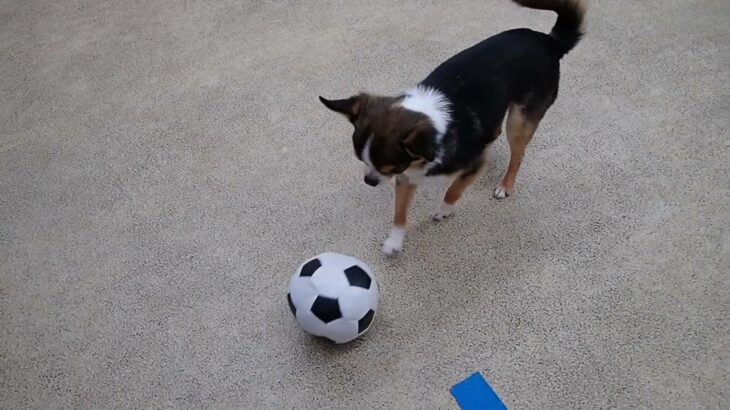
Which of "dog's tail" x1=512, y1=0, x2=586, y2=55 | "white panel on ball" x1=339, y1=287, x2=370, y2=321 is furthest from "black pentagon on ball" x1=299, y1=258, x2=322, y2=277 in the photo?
"dog's tail" x1=512, y1=0, x2=586, y2=55

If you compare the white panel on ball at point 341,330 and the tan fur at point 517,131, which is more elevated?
the tan fur at point 517,131

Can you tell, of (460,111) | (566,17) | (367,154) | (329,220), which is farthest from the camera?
(329,220)

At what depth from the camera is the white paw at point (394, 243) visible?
66.3 inches

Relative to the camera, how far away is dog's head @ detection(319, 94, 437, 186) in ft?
4.22

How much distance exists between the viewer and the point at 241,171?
195 cm

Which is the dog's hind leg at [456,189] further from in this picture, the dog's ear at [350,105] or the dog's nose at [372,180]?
the dog's ear at [350,105]

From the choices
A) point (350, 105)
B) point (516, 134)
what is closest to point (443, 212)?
point (516, 134)

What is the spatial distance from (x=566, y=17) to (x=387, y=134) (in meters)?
0.70

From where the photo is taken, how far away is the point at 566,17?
5.15ft

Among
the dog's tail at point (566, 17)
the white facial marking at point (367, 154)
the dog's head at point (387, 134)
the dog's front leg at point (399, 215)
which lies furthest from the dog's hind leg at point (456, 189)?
the dog's tail at point (566, 17)

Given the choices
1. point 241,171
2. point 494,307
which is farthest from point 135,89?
point 494,307

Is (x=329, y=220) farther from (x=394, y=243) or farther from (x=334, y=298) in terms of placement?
(x=334, y=298)

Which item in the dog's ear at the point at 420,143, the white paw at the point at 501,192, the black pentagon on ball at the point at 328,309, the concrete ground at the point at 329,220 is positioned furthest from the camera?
the white paw at the point at 501,192

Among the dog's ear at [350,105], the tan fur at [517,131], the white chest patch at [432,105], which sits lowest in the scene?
the tan fur at [517,131]
